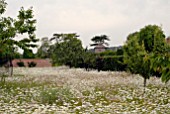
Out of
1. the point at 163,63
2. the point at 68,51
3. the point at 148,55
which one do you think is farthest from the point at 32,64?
the point at 163,63

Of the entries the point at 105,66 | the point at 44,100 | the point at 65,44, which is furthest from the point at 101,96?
the point at 65,44

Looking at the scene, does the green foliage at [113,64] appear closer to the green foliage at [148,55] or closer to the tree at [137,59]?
the green foliage at [148,55]

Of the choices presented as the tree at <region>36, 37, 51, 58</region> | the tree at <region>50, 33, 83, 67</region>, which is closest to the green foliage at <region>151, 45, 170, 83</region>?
the tree at <region>50, 33, 83, 67</region>

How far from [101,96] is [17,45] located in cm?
1371

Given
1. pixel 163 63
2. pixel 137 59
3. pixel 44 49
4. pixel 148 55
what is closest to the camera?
pixel 163 63

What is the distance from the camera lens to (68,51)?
157 ft

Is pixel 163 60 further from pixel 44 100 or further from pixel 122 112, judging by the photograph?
pixel 44 100

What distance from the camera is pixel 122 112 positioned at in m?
A: 9.12

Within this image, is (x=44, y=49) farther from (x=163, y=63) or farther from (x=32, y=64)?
(x=163, y=63)

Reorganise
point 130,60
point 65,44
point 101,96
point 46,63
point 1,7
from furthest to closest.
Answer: point 46,63 → point 65,44 → point 130,60 → point 1,7 → point 101,96

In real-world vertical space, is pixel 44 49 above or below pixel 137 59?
above

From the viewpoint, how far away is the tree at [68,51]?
46.5 meters

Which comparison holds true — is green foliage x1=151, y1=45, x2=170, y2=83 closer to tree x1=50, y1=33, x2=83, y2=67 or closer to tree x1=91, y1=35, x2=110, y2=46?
tree x1=50, y1=33, x2=83, y2=67

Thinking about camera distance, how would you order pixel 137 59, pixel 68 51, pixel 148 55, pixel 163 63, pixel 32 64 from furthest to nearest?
pixel 32 64, pixel 68 51, pixel 137 59, pixel 148 55, pixel 163 63
